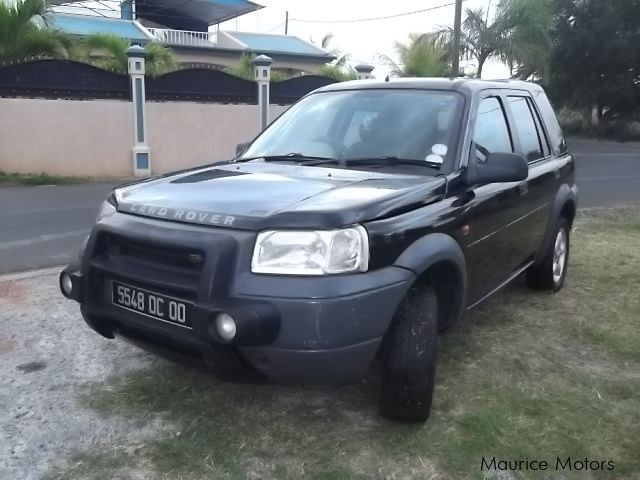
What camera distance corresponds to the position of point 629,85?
2905cm

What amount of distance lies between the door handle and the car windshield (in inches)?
31.0

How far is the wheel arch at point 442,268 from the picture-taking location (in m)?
2.97

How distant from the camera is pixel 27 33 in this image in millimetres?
13422

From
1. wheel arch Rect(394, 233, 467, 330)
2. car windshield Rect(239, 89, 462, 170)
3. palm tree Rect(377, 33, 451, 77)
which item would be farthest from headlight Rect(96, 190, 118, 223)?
palm tree Rect(377, 33, 451, 77)

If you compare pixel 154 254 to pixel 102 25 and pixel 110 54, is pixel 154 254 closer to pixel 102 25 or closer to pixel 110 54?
pixel 110 54

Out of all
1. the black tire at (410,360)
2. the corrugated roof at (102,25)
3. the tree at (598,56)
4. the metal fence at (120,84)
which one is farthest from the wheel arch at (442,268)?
the tree at (598,56)

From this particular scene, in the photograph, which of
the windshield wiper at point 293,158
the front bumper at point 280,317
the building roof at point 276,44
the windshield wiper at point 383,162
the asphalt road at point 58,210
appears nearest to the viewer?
the front bumper at point 280,317

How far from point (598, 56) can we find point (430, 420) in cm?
2962

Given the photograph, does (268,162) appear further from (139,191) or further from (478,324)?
(478,324)

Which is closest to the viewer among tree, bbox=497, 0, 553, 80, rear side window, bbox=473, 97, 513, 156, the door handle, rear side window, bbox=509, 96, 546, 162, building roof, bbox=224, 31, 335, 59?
rear side window, bbox=473, 97, 513, 156

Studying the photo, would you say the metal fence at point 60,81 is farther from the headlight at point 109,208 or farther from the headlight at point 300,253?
the headlight at point 300,253

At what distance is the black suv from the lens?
2.66m

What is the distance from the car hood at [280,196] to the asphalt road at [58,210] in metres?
3.51

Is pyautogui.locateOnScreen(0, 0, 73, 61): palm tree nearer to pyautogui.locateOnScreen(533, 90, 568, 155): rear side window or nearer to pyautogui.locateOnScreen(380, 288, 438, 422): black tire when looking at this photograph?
pyautogui.locateOnScreen(533, 90, 568, 155): rear side window
